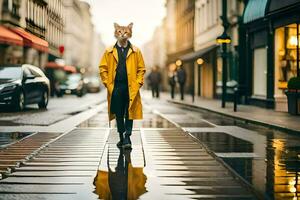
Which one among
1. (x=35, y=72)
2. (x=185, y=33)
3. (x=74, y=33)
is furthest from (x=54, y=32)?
(x=74, y=33)

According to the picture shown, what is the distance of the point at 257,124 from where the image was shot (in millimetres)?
15039

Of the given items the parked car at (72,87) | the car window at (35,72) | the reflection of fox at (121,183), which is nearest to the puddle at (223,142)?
the reflection of fox at (121,183)

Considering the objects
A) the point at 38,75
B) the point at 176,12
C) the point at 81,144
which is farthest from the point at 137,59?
the point at 176,12

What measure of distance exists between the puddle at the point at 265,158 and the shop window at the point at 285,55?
28.9ft

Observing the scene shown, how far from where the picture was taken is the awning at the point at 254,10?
22.1m

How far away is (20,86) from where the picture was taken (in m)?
19.3

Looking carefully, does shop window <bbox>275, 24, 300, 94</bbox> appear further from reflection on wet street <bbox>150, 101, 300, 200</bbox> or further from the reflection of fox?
the reflection of fox

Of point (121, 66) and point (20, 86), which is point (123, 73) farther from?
point (20, 86)

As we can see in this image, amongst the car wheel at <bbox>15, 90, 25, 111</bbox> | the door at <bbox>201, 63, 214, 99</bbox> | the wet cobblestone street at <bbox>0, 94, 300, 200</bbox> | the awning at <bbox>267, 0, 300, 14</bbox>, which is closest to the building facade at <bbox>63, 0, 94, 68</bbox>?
the door at <bbox>201, 63, 214, 99</bbox>

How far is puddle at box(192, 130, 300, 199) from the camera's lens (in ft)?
19.3

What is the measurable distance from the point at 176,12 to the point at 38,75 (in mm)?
43740

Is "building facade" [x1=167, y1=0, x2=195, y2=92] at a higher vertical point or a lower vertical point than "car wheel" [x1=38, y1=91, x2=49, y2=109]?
higher

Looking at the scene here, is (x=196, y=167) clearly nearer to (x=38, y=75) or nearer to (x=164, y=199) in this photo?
(x=164, y=199)

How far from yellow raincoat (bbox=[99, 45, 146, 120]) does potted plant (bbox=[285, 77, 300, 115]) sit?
9885 millimetres
